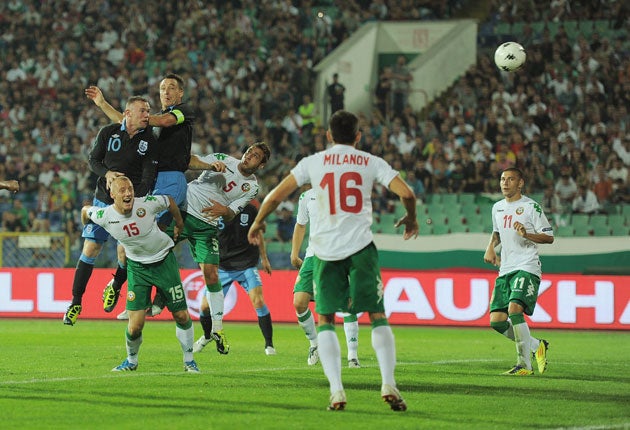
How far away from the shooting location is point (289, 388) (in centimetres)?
1034

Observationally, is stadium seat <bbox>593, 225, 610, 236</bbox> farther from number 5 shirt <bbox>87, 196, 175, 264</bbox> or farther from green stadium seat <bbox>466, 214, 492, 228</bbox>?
number 5 shirt <bbox>87, 196, 175, 264</bbox>

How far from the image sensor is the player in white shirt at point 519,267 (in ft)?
39.8

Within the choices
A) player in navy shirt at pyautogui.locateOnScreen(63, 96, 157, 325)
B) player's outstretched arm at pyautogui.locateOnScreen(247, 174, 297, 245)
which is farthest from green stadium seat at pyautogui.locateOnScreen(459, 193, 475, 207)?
player's outstretched arm at pyautogui.locateOnScreen(247, 174, 297, 245)

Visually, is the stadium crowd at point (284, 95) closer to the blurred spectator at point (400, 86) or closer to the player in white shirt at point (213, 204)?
the blurred spectator at point (400, 86)

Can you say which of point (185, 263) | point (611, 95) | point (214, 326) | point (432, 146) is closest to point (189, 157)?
point (214, 326)

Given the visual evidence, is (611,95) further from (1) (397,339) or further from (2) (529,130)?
(1) (397,339)

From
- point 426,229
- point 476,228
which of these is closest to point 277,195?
point 476,228

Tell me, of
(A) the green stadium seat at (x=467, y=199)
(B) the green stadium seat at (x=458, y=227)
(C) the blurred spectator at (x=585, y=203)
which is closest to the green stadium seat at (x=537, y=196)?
(C) the blurred spectator at (x=585, y=203)

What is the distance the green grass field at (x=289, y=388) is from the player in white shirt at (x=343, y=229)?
2.11 ft

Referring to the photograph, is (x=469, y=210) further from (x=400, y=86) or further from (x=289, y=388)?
(x=289, y=388)

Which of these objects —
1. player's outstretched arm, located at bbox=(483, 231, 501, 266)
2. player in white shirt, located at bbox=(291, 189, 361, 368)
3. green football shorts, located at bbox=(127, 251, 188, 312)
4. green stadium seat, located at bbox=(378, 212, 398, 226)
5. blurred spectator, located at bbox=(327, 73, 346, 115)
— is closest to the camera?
green football shorts, located at bbox=(127, 251, 188, 312)

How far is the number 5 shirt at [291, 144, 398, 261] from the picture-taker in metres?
8.70

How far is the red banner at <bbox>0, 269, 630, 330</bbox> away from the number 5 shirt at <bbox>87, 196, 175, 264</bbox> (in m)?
9.33

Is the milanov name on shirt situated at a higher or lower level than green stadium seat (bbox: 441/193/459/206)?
lower
